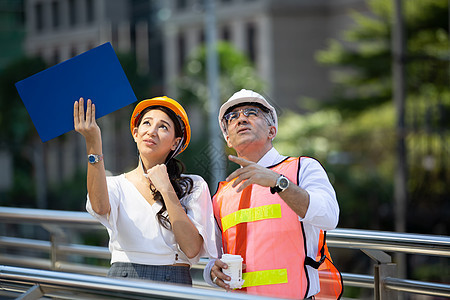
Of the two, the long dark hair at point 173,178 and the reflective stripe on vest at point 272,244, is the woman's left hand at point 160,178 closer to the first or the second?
the long dark hair at point 173,178

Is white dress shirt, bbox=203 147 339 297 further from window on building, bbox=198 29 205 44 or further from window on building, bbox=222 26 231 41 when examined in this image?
window on building, bbox=222 26 231 41

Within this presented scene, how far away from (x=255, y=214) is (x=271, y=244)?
0.12m

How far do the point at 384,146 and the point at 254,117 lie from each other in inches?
1061

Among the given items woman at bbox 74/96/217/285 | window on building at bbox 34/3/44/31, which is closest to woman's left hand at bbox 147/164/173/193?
woman at bbox 74/96/217/285

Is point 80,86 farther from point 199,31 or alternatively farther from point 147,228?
point 199,31

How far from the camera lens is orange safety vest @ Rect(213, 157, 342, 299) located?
7.20 feet

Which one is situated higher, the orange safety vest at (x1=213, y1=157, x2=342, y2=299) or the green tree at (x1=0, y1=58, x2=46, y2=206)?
the green tree at (x1=0, y1=58, x2=46, y2=206)

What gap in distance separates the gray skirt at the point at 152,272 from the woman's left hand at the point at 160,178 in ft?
0.91

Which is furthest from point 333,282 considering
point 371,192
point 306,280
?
point 371,192

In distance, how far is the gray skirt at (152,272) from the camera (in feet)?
7.43

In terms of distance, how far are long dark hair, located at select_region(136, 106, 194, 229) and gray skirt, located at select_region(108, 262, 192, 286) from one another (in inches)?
5.9

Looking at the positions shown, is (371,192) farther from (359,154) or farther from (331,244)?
(331,244)

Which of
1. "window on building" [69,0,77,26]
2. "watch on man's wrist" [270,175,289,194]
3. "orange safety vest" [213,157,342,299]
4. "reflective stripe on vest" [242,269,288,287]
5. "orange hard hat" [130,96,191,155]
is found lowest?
"reflective stripe on vest" [242,269,288,287]

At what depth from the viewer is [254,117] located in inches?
91.4
